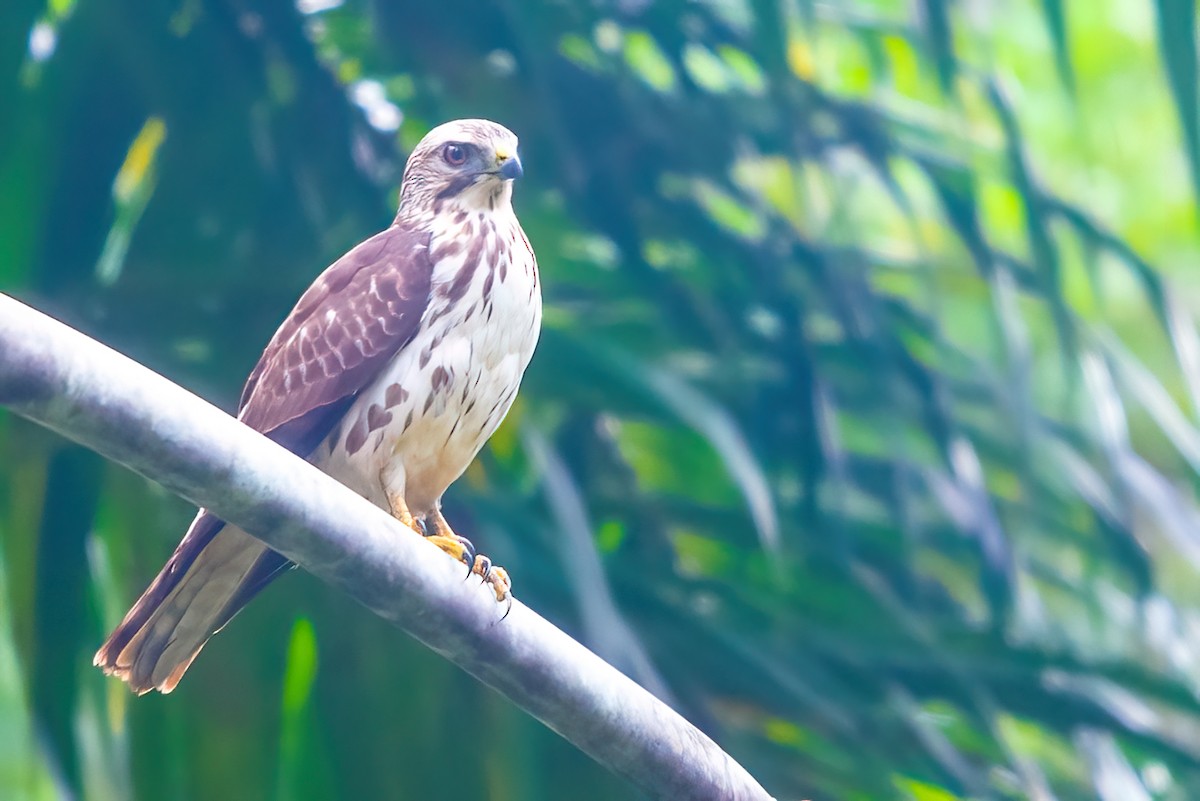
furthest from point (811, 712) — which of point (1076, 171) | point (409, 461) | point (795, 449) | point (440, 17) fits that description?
point (1076, 171)

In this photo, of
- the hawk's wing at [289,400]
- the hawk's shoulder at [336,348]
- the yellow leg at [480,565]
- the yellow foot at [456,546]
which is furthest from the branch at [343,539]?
the hawk's shoulder at [336,348]

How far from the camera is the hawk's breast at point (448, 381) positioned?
9.75ft

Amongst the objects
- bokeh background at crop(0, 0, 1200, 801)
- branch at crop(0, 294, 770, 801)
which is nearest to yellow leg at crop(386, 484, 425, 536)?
bokeh background at crop(0, 0, 1200, 801)

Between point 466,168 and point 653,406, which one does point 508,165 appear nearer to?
point 466,168

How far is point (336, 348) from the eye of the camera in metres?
3.03

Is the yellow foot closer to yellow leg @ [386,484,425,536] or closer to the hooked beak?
yellow leg @ [386,484,425,536]

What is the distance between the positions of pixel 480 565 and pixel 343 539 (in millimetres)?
825

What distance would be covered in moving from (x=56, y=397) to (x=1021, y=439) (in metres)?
2.56

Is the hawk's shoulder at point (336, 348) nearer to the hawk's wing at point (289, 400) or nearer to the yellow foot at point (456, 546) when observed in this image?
the hawk's wing at point (289, 400)

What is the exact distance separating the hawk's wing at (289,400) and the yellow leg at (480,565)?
29 cm

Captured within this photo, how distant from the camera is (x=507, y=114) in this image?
4.07 meters

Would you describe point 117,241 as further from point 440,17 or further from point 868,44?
point 868,44

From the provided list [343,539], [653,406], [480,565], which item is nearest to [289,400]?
[480,565]

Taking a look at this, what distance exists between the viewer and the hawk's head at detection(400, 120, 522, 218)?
10.8ft
